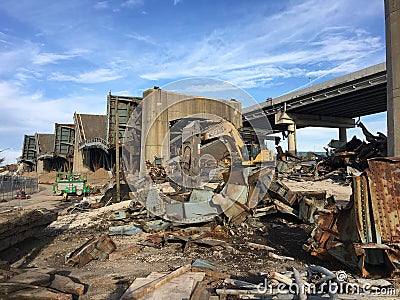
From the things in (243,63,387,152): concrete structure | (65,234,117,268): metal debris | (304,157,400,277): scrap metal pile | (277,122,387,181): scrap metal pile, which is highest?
(243,63,387,152): concrete structure

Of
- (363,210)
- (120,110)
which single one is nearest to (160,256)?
(363,210)

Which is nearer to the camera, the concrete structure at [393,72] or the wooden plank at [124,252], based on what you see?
the wooden plank at [124,252]

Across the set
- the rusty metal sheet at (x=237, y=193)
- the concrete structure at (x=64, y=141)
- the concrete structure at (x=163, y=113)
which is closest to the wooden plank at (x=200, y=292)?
the rusty metal sheet at (x=237, y=193)

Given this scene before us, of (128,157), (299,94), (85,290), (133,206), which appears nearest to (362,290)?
(85,290)

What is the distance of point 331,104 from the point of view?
2819cm

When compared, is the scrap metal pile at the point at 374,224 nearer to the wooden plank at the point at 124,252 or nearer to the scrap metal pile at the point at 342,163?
the wooden plank at the point at 124,252

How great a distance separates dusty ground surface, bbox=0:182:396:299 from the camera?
5375 millimetres

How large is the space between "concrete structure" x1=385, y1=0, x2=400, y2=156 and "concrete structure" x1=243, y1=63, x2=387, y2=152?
1133 cm

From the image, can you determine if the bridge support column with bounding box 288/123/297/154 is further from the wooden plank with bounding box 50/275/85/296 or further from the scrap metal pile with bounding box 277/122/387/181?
the wooden plank with bounding box 50/275/85/296

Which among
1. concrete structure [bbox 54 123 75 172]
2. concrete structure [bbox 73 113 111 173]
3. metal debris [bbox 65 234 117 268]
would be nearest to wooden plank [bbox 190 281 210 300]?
metal debris [bbox 65 234 117 268]

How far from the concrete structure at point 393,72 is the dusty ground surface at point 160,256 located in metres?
5.10

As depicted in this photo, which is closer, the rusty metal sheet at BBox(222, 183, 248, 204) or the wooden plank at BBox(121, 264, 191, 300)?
the wooden plank at BBox(121, 264, 191, 300)

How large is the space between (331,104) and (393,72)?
17689 millimetres

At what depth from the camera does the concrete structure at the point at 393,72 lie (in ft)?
35.9
